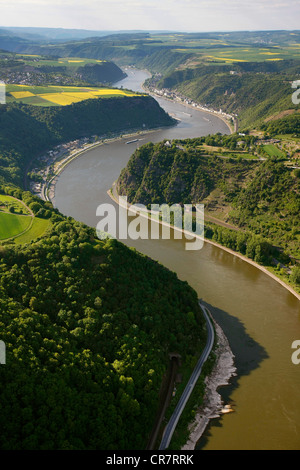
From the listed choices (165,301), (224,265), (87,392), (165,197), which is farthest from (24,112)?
(87,392)

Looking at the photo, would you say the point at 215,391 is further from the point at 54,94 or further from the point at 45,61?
the point at 45,61

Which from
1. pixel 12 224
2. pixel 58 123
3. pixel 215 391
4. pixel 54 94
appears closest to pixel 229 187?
pixel 12 224

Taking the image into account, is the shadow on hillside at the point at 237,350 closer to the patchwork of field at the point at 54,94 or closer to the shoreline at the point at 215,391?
the shoreline at the point at 215,391

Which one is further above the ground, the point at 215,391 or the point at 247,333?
the point at 247,333

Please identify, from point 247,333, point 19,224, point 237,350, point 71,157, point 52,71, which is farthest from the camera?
point 52,71

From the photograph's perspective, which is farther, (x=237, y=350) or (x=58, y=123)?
(x=58, y=123)

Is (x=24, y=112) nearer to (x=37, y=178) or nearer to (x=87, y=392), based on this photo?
(x=37, y=178)
